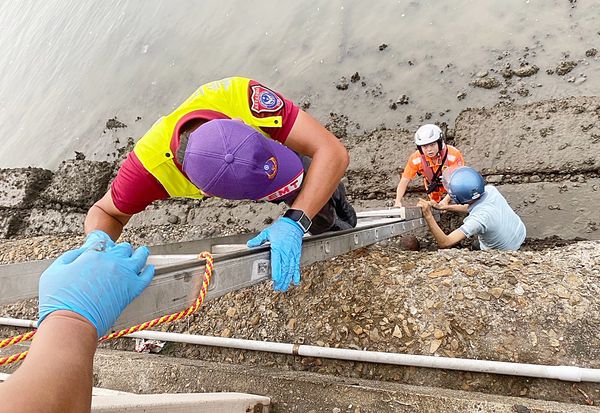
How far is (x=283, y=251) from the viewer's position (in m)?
1.71

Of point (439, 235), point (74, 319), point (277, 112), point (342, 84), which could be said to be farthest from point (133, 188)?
point (342, 84)

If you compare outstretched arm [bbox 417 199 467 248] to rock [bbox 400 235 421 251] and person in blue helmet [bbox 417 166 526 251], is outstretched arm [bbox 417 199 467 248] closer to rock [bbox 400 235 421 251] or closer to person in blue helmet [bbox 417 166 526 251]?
person in blue helmet [bbox 417 166 526 251]

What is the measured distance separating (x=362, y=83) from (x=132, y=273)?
523 centimetres

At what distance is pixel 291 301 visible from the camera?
270 cm

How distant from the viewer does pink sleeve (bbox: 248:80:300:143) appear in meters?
2.12

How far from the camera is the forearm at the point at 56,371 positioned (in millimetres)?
734

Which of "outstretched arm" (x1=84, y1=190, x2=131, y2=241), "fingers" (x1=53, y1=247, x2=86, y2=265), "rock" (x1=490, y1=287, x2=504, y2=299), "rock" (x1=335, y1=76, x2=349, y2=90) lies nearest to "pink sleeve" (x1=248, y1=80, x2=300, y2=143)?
"outstretched arm" (x1=84, y1=190, x2=131, y2=241)

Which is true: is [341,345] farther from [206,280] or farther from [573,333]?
[206,280]

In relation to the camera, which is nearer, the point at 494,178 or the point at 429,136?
the point at 429,136

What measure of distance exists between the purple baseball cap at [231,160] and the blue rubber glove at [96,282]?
715mm

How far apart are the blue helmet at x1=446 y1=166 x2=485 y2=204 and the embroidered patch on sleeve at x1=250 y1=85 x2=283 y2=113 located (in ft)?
6.67

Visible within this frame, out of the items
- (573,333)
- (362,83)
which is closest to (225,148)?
(573,333)

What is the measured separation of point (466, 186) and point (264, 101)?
2129mm

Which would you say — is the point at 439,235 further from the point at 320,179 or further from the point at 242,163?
the point at 242,163
